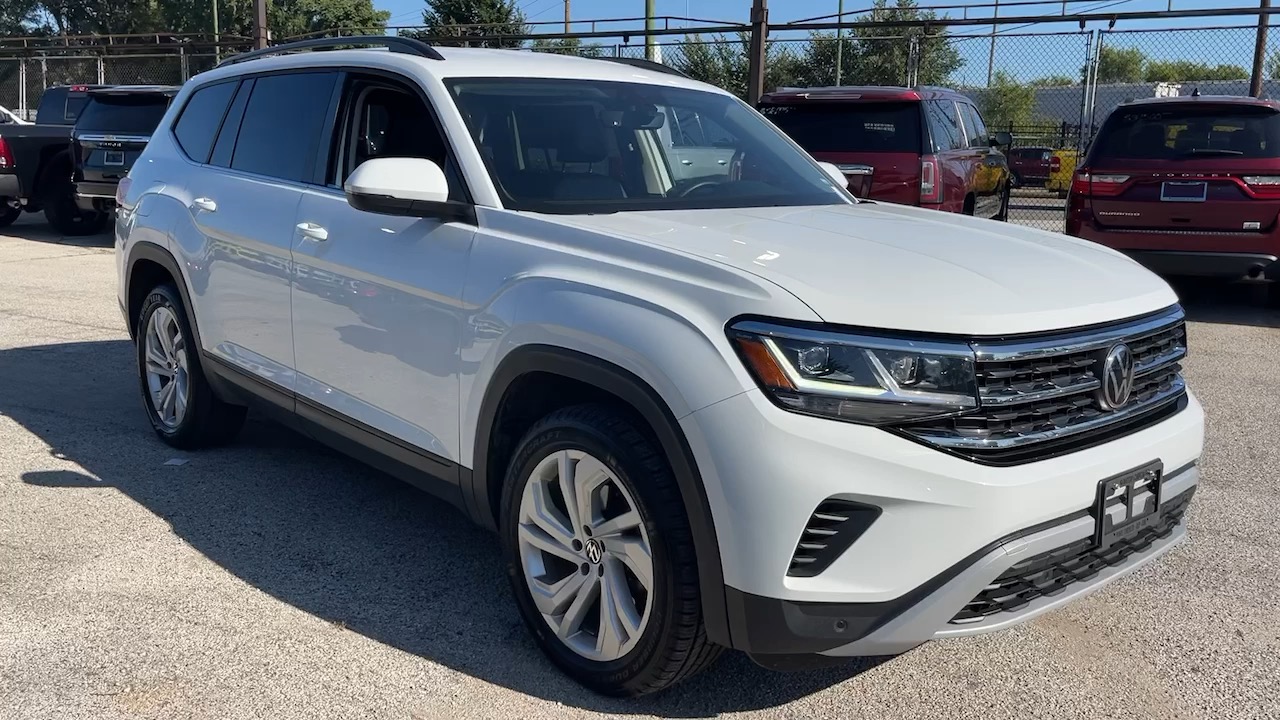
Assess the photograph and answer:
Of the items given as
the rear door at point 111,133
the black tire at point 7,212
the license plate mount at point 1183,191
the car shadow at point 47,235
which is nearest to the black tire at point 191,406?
the license plate mount at point 1183,191

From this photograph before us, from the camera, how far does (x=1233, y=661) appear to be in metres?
3.43

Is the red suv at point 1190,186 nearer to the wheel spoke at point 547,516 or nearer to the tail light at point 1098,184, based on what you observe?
the tail light at point 1098,184

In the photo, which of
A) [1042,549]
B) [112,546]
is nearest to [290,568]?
[112,546]

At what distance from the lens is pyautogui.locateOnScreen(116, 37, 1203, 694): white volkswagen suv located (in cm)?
263

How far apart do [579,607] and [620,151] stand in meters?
1.64

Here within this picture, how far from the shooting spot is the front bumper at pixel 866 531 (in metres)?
2.58

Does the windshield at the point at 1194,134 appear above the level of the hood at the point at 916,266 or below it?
above

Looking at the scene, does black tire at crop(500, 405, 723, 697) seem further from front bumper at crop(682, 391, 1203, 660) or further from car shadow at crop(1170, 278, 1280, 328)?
car shadow at crop(1170, 278, 1280, 328)

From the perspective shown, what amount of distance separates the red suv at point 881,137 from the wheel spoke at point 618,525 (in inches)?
244

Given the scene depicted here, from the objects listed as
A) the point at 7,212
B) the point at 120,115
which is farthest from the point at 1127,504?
the point at 7,212

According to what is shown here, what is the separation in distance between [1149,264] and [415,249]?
702 centimetres

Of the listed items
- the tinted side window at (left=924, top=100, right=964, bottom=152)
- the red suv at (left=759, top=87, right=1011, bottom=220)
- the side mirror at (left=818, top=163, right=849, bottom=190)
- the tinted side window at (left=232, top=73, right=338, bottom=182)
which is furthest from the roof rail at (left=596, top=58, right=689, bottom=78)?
the tinted side window at (left=924, top=100, right=964, bottom=152)

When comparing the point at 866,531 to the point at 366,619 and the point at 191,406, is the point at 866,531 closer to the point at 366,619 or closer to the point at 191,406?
the point at 366,619

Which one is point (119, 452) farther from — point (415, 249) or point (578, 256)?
point (578, 256)
